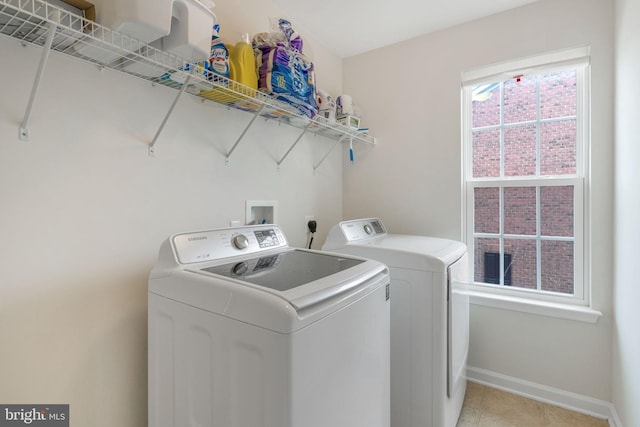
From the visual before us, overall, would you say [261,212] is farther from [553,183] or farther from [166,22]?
[553,183]

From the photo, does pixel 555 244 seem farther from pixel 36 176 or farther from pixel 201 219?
pixel 36 176

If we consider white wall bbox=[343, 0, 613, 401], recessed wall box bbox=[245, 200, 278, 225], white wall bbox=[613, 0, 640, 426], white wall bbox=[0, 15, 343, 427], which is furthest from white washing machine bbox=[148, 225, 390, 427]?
white wall bbox=[343, 0, 613, 401]

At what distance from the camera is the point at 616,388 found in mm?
1713

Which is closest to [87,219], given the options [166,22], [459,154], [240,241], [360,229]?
[240,241]

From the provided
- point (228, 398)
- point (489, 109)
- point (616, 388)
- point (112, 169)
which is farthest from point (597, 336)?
point (112, 169)

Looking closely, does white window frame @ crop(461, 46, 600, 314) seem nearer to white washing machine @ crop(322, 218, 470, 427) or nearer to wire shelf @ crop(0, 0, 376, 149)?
white washing machine @ crop(322, 218, 470, 427)

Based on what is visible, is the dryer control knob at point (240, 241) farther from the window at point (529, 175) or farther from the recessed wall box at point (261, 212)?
the window at point (529, 175)

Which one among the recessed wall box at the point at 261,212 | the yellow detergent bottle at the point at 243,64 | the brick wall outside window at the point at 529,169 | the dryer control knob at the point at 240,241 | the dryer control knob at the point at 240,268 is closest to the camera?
the dryer control knob at the point at 240,268

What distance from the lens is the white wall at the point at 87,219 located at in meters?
0.95

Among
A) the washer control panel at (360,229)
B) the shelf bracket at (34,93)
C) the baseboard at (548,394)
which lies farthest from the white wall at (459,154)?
the shelf bracket at (34,93)

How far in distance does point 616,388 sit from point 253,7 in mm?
3000

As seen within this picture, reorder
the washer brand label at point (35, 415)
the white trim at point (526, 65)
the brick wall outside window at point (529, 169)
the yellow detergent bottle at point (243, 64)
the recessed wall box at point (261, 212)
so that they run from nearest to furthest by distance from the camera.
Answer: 1. the washer brand label at point (35, 415)
2. the yellow detergent bottle at point (243, 64)
3. the recessed wall box at point (261, 212)
4. the white trim at point (526, 65)
5. the brick wall outside window at point (529, 169)

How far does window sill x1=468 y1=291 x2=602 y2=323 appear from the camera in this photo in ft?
6.02

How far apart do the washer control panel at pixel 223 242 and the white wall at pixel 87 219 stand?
262 mm
